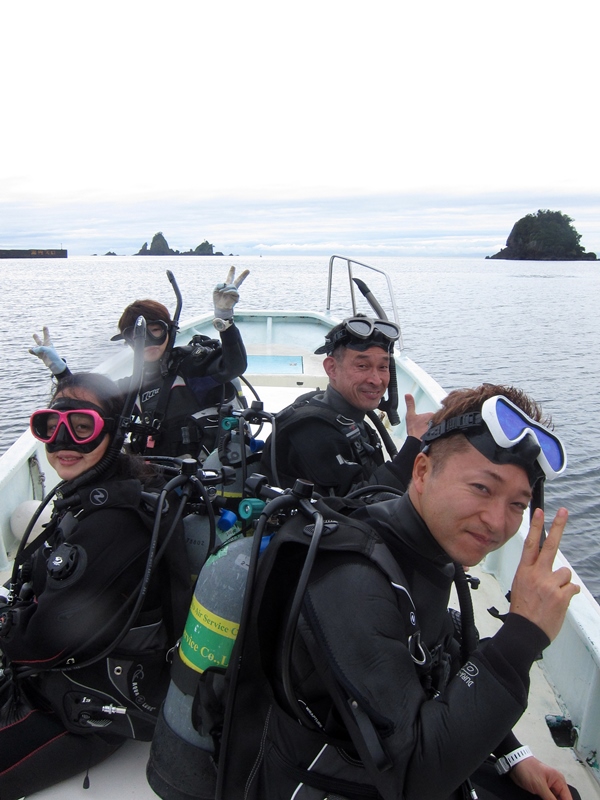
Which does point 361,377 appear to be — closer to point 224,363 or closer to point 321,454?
point 321,454

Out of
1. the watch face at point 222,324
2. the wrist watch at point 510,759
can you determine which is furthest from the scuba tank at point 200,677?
the watch face at point 222,324

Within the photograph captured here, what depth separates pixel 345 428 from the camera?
259cm

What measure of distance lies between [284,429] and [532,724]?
1562 mm

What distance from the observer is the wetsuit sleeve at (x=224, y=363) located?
3.58m

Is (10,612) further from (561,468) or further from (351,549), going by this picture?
(561,468)

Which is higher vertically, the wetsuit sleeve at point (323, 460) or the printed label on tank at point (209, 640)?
the wetsuit sleeve at point (323, 460)

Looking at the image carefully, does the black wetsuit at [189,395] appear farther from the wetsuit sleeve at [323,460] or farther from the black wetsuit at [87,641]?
the black wetsuit at [87,641]

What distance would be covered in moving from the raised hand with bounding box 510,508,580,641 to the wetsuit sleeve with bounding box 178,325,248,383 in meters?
2.55

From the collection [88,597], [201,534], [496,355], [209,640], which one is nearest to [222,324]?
[201,534]

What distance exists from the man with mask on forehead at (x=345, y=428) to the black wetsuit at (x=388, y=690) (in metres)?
1.06

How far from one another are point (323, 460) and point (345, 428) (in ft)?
0.60

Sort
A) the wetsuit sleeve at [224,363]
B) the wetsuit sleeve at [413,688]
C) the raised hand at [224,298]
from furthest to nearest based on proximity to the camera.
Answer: the wetsuit sleeve at [224,363] < the raised hand at [224,298] < the wetsuit sleeve at [413,688]

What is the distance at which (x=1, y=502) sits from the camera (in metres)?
3.55

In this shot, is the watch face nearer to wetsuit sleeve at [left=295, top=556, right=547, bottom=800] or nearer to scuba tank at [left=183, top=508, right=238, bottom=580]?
scuba tank at [left=183, top=508, right=238, bottom=580]
